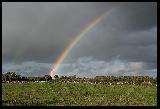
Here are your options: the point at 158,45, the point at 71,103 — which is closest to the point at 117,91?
the point at 71,103

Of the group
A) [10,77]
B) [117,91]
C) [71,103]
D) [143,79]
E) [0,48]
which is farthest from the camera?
[143,79]

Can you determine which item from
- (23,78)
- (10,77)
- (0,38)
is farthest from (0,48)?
(23,78)

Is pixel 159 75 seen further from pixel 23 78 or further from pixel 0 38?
pixel 23 78

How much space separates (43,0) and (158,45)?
20.8 ft

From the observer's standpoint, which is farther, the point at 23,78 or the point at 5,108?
the point at 23,78

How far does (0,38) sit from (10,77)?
3780cm

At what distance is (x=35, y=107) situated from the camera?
20.6 m

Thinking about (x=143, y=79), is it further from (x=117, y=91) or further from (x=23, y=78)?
(x=117, y=91)

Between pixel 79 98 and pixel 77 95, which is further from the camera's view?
pixel 77 95

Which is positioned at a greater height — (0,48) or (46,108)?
(0,48)

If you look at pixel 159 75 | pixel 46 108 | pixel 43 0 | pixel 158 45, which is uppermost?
pixel 43 0

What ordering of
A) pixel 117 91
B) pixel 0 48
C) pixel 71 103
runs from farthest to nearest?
pixel 117 91 < pixel 71 103 < pixel 0 48

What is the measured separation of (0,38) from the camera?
1820 centimetres

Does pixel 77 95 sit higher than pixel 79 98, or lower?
higher
